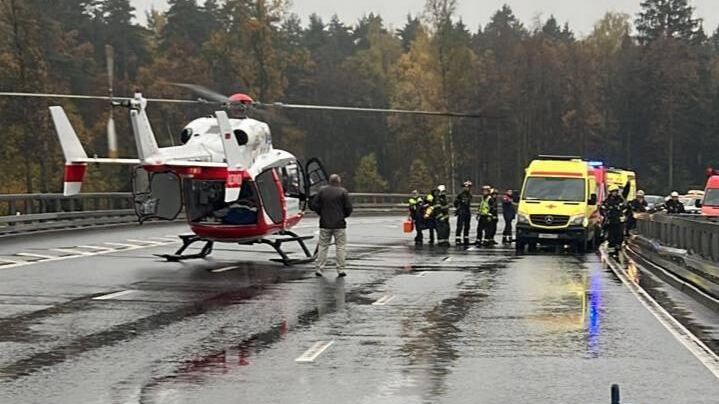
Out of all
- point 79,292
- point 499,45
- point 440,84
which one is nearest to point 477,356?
point 79,292

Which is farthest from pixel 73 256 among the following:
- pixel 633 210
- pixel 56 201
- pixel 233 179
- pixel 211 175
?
pixel 633 210

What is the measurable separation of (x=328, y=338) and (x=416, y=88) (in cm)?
7442

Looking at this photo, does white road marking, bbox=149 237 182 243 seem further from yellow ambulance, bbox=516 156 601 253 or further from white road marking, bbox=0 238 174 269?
yellow ambulance, bbox=516 156 601 253

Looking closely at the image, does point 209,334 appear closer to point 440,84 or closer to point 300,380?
point 300,380

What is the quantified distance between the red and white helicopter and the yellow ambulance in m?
8.37

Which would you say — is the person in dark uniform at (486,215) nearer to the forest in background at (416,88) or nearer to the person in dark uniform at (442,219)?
the person in dark uniform at (442,219)

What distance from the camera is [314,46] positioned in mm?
128625

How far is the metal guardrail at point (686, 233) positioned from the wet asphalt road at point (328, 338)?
160cm

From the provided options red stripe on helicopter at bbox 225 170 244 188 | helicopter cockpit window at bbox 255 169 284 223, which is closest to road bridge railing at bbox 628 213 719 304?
helicopter cockpit window at bbox 255 169 284 223

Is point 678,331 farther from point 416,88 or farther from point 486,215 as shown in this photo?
point 416,88

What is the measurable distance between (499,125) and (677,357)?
92.1 meters

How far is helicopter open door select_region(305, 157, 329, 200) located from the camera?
2534 centimetres

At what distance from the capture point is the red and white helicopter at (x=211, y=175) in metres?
21.5

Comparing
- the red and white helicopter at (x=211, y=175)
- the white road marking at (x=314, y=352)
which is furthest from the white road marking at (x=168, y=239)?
the white road marking at (x=314, y=352)
